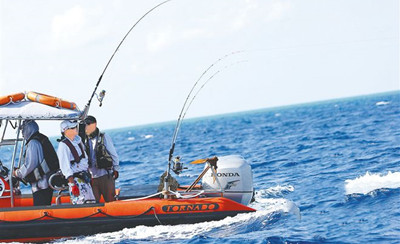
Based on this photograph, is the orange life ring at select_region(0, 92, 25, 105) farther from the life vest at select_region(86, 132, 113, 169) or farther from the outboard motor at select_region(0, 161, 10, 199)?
the life vest at select_region(86, 132, 113, 169)

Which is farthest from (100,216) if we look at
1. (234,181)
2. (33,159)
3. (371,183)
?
(371,183)

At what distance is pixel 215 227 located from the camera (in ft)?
25.8

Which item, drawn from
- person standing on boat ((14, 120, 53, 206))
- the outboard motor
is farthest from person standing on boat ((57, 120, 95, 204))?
the outboard motor

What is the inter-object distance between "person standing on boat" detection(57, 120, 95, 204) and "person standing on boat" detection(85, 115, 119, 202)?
252 mm

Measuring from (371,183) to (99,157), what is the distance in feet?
17.6

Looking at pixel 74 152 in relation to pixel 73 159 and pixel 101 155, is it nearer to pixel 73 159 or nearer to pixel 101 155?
pixel 73 159

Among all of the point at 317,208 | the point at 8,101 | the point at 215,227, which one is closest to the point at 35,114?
the point at 8,101

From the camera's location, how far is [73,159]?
7488 mm

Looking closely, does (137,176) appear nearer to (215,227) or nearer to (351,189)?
(351,189)

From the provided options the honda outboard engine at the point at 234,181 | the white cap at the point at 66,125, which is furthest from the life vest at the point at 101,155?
the honda outboard engine at the point at 234,181

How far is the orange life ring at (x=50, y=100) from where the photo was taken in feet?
25.2

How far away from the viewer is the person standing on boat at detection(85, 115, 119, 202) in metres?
7.92

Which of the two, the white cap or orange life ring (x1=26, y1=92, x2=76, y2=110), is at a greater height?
orange life ring (x1=26, y1=92, x2=76, y2=110)

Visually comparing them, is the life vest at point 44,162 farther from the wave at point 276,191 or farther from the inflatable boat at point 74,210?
the wave at point 276,191
